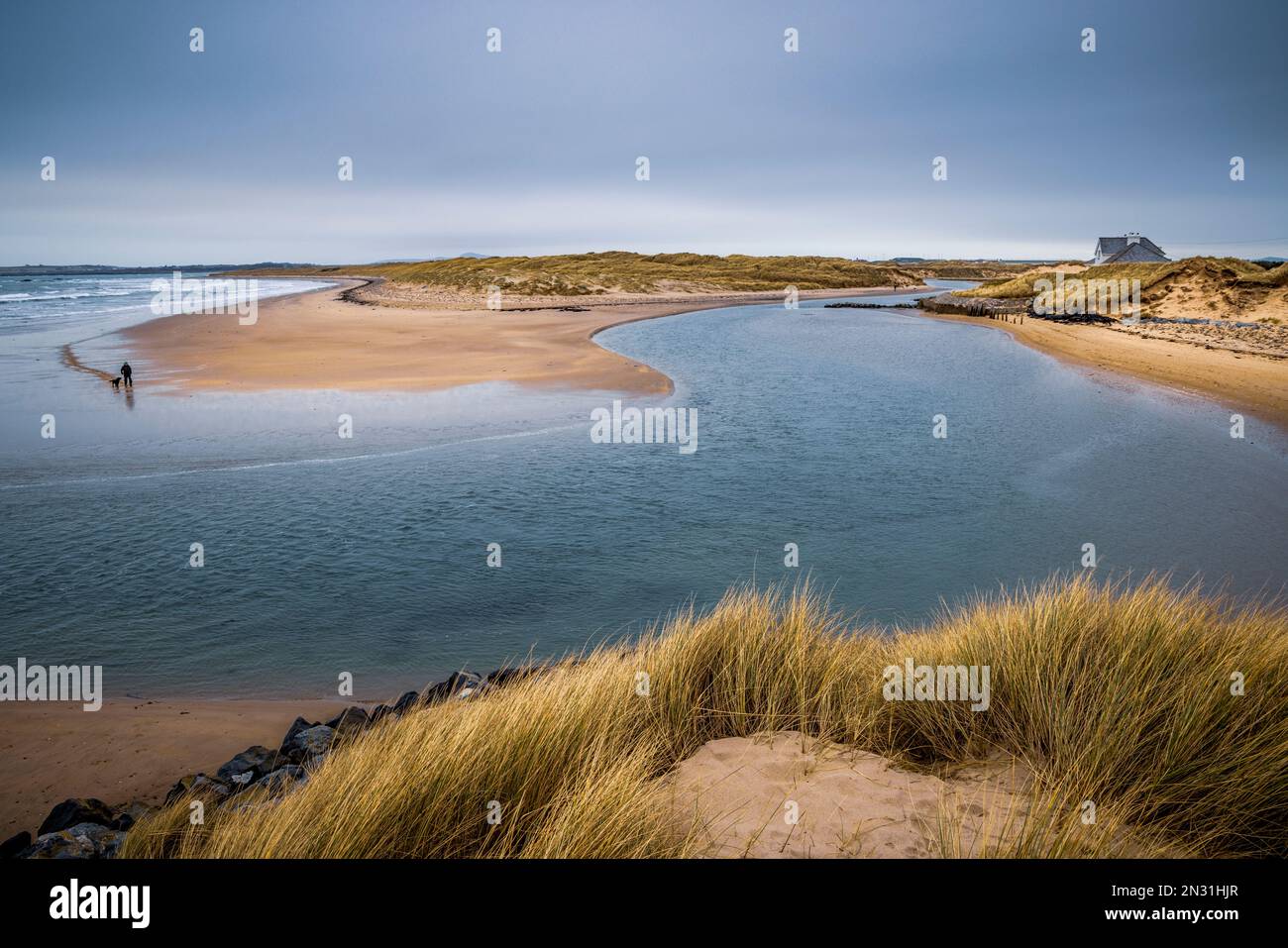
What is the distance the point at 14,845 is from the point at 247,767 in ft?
3.97

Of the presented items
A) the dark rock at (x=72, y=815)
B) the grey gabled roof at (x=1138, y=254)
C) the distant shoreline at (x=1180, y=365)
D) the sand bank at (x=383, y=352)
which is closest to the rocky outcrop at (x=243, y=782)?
the dark rock at (x=72, y=815)

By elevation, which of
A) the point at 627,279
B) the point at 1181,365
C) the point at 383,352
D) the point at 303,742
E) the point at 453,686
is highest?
the point at 627,279

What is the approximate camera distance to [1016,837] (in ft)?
10.1

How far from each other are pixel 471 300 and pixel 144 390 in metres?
36.4

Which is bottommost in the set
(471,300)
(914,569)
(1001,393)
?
(914,569)

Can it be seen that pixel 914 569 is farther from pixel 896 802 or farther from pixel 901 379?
pixel 901 379

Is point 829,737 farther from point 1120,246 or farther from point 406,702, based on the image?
point 1120,246

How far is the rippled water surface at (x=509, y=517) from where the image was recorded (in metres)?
7.35

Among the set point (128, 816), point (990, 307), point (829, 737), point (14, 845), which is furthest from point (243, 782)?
point (990, 307)

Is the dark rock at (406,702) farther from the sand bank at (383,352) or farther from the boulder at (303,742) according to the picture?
the sand bank at (383,352)

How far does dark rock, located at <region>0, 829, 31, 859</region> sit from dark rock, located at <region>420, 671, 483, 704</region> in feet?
7.67

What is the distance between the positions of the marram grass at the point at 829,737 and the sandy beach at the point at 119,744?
98 cm

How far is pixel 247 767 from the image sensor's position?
198 inches
